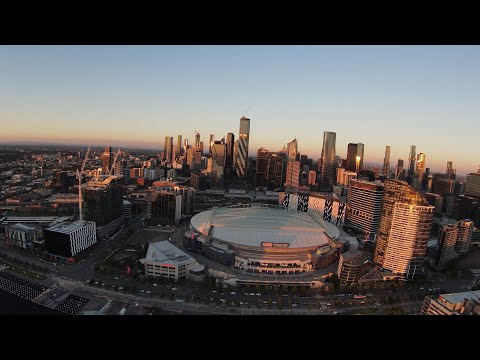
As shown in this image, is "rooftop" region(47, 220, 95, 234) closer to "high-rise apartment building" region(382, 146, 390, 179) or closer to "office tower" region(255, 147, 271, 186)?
"office tower" region(255, 147, 271, 186)

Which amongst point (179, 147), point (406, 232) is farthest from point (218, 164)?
point (406, 232)

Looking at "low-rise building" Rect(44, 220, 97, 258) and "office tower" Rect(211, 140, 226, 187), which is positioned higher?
"office tower" Rect(211, 140, 226, 187)

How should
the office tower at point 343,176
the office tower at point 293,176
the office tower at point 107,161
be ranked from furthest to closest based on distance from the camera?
the office tower at point 107,161 → the office tower at point 293,176 → the office tower at point 343,176

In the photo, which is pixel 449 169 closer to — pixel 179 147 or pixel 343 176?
pixel 343 176

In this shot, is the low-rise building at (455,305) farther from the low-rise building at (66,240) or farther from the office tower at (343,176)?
the office tower at (343,176)

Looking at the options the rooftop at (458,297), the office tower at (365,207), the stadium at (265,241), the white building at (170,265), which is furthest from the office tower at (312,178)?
the rooftop at (458,297)

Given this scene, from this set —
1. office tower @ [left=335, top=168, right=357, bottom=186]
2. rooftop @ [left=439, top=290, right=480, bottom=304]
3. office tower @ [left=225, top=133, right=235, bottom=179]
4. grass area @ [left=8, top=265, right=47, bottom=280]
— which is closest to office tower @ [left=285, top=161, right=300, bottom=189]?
office tower @ [left=335, top=168, right=357, bottom=186]
